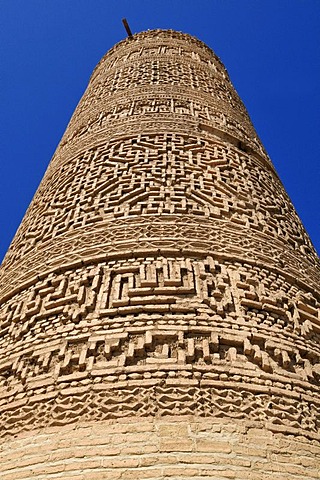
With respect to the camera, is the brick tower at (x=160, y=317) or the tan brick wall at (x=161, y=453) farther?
the brick tower at (x=160, y=317)

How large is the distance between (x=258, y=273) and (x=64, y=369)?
106 centimetres

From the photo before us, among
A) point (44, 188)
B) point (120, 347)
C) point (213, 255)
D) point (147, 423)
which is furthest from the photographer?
point (44, 188)

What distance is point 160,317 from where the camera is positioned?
224 cm

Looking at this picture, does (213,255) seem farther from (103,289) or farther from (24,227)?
(24,227)

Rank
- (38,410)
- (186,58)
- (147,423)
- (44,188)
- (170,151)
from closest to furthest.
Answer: (147,423) → (38,410) → (170,151) → (44,188) → (186,58)

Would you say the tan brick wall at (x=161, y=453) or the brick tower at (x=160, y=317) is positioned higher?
the brick tower at (x=160, y=317)

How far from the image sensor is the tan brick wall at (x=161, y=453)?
1.67m

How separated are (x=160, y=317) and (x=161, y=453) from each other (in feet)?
2.08

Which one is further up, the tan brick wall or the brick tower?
the brick tower

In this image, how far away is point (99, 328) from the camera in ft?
7.32

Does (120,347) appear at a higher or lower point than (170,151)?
lower

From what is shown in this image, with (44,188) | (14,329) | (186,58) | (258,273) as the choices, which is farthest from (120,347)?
(186,58)

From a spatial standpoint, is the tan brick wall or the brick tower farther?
the brick tower

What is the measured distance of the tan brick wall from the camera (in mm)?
1671
